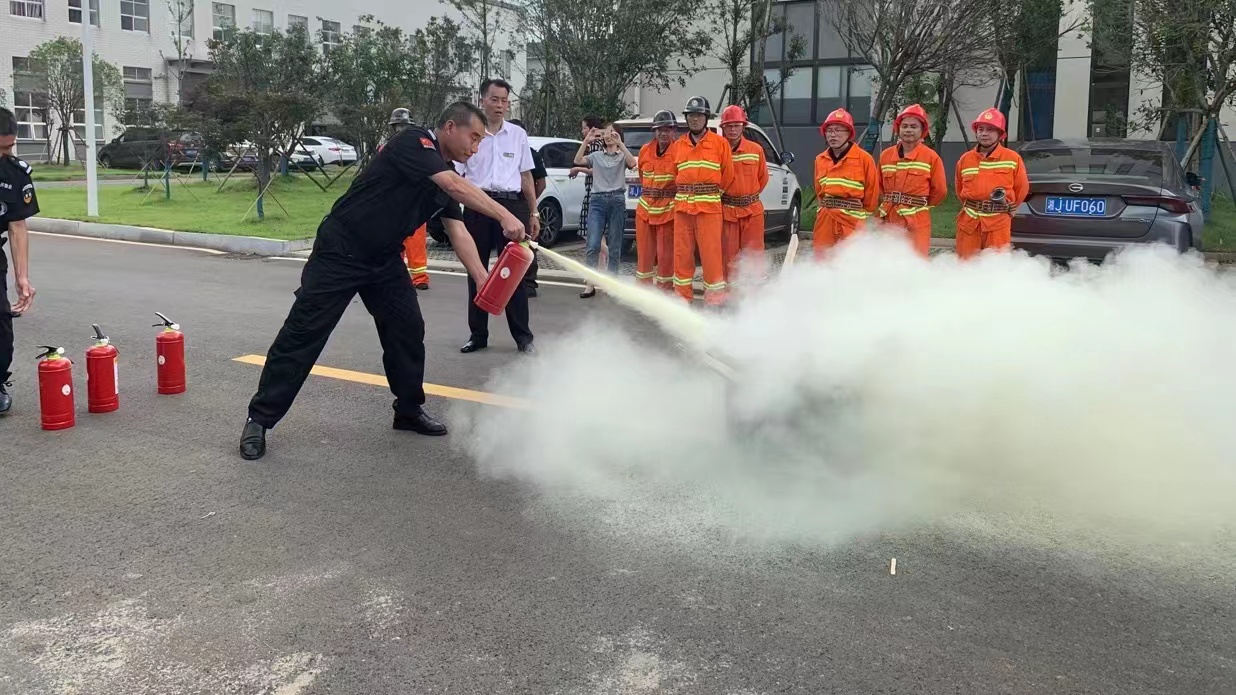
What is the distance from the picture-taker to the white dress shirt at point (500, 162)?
724 cm

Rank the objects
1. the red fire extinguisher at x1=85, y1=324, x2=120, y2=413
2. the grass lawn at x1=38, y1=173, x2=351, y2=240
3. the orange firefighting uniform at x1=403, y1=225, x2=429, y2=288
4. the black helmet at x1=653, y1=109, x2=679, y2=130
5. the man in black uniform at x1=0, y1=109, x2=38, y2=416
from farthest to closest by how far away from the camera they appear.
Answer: the grass lawn at x1=38, y1=173, x2=351, y2=240
the orange firefighting uniform at x1=403, y1=225, x2=429, y2=288
the black helmet at x1=653, y1=109, x2=679, y2=130
the red fire extinguisher at x1=85, y1=324, x2=120, y2=413
the man in black uniform at x1=0, y1=109, x2=38, y2=416

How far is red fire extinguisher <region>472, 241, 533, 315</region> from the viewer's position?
4805mm

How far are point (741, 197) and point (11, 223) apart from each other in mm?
4977

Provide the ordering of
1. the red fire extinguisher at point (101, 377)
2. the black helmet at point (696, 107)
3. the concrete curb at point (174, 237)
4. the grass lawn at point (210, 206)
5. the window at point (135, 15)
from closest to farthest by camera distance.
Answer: the red fire extinguisher at point (101, 377) < the black helmet at point (696, 107) < the concrete curb at point (174, 237) < the grass lawn at point (210, 206) < the window at point (135, 15)

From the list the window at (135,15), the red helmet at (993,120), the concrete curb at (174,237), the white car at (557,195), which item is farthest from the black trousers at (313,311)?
the window at (135,15)

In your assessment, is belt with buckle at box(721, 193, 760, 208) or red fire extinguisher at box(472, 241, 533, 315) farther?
belt with buckle at box(721, 193, 760, 208)

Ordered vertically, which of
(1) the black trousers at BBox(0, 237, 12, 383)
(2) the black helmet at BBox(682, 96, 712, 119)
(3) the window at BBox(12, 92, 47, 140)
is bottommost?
(1) the black trousers at BBox(0, 237, 12, 383)

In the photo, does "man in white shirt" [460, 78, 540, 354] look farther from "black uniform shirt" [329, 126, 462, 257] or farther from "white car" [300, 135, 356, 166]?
"white car" [300, 135, 356, 166]

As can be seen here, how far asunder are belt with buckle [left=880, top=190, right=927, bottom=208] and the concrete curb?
8466 millimetres

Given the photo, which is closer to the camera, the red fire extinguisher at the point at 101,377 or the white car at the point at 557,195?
the red fire extinguisher at the point at 101,377

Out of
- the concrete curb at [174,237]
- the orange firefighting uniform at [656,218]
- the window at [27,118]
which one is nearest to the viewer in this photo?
the orange firefighting uniform at [656,218]

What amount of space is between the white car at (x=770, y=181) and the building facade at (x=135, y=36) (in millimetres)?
21938

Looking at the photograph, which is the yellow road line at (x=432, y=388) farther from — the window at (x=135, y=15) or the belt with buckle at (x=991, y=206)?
the window at (x=135, y=15)

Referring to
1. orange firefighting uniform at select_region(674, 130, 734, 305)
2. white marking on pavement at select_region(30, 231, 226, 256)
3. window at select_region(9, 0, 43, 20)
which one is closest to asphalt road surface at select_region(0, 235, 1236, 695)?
orange firefighting uniform at select_region(674, 130, 734, 305)
